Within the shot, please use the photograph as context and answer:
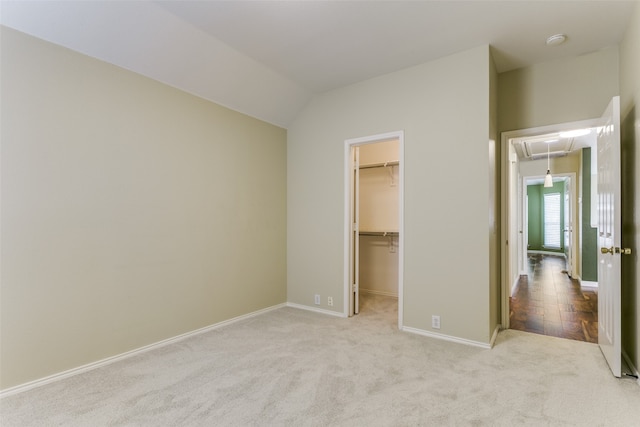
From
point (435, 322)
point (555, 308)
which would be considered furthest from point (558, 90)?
point (555, 308)

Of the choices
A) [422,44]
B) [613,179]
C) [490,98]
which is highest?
[422,44]

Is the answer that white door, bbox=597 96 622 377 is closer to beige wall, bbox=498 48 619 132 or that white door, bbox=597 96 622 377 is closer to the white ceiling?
beige wall, bbox=498 48 619 132

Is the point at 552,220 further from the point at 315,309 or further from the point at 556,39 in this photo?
the point at 315,309

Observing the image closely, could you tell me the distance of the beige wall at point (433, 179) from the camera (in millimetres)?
2945

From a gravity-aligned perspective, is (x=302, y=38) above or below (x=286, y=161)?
above

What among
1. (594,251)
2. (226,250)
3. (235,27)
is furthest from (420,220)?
(594,251)

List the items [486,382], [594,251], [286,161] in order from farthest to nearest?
1. [594,251]
2. [286,161]
3. [486,382]

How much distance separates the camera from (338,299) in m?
3.91

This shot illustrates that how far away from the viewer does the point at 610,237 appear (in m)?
2.41

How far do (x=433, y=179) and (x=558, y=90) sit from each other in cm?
155

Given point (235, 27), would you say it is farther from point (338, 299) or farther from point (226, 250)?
point (338, 299)

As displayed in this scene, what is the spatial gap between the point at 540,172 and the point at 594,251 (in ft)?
8.57

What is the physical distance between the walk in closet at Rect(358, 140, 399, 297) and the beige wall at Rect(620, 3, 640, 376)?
101 inches

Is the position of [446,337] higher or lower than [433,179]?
lower
